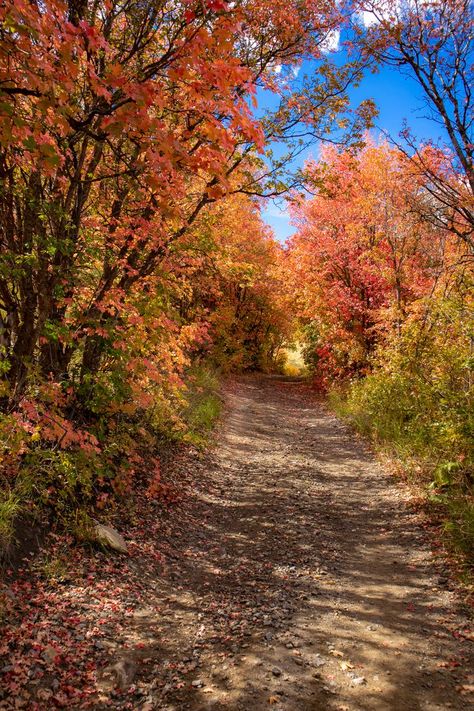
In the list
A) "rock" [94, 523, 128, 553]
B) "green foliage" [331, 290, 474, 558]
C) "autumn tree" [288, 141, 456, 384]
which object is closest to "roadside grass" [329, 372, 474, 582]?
"green foliage" [331, 290, 474, 558]

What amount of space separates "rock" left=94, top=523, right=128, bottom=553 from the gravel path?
673 mm

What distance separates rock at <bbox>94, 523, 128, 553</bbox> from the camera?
551 cm

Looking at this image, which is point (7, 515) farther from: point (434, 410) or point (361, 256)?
point (361, 256)

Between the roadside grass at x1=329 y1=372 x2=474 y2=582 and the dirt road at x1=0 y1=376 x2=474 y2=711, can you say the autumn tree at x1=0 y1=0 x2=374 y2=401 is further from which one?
the roadside grass at x1=329 y1=372 x2=474 y2=582

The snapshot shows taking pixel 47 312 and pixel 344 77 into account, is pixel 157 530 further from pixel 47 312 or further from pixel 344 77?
pixel 344 77

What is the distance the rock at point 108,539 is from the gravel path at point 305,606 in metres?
0.67

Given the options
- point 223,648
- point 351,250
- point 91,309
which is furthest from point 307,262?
point 223,648

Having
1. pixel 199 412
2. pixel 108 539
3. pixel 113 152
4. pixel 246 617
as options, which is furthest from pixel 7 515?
pixel 199 412

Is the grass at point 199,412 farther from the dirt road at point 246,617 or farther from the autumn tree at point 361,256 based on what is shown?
the autumn tree at point 361,256

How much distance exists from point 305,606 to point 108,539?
2362 mm

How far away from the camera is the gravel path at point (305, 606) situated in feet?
11.9

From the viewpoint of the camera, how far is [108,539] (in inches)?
219

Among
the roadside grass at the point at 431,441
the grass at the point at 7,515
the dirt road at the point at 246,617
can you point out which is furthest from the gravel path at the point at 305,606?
the grass at the point at 7,515

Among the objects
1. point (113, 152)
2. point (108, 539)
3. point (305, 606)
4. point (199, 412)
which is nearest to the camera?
point (305, 606)
